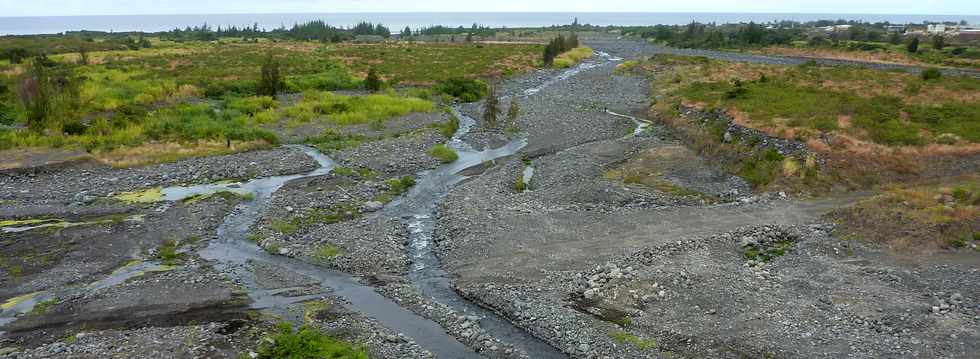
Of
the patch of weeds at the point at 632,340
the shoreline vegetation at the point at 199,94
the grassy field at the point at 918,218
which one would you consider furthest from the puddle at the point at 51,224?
the grassy field at the point at 918,218

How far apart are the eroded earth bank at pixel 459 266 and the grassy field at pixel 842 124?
2.62 m

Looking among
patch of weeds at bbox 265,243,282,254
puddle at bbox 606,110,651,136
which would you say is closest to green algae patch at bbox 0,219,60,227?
patch of weeds at bbox 265,243,282,254

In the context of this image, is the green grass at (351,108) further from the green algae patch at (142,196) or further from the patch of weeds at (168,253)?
the patch of weeds at (168,253)

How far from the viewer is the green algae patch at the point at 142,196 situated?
30977mm

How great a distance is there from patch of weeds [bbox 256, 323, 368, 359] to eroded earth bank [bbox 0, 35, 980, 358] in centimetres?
48

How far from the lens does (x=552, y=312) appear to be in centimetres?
2019

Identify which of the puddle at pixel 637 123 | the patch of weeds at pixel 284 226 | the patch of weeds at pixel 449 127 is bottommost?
the patch of weeds at pixel 284 226

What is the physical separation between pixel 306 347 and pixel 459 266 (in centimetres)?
755

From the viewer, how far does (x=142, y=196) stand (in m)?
31.7

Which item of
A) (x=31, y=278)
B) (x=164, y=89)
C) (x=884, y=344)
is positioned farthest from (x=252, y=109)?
(x=884, y=344)

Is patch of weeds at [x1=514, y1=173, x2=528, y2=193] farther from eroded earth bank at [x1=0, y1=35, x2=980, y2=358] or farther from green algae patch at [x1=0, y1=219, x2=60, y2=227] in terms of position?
green algae patch at [x1=0, y1=219, x2=60, y2=227]

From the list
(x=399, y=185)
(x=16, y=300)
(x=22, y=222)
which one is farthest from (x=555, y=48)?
(x=16, y=300)

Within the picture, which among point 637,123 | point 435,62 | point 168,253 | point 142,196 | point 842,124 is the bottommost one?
point 168,253

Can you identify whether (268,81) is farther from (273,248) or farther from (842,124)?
(842,124)
